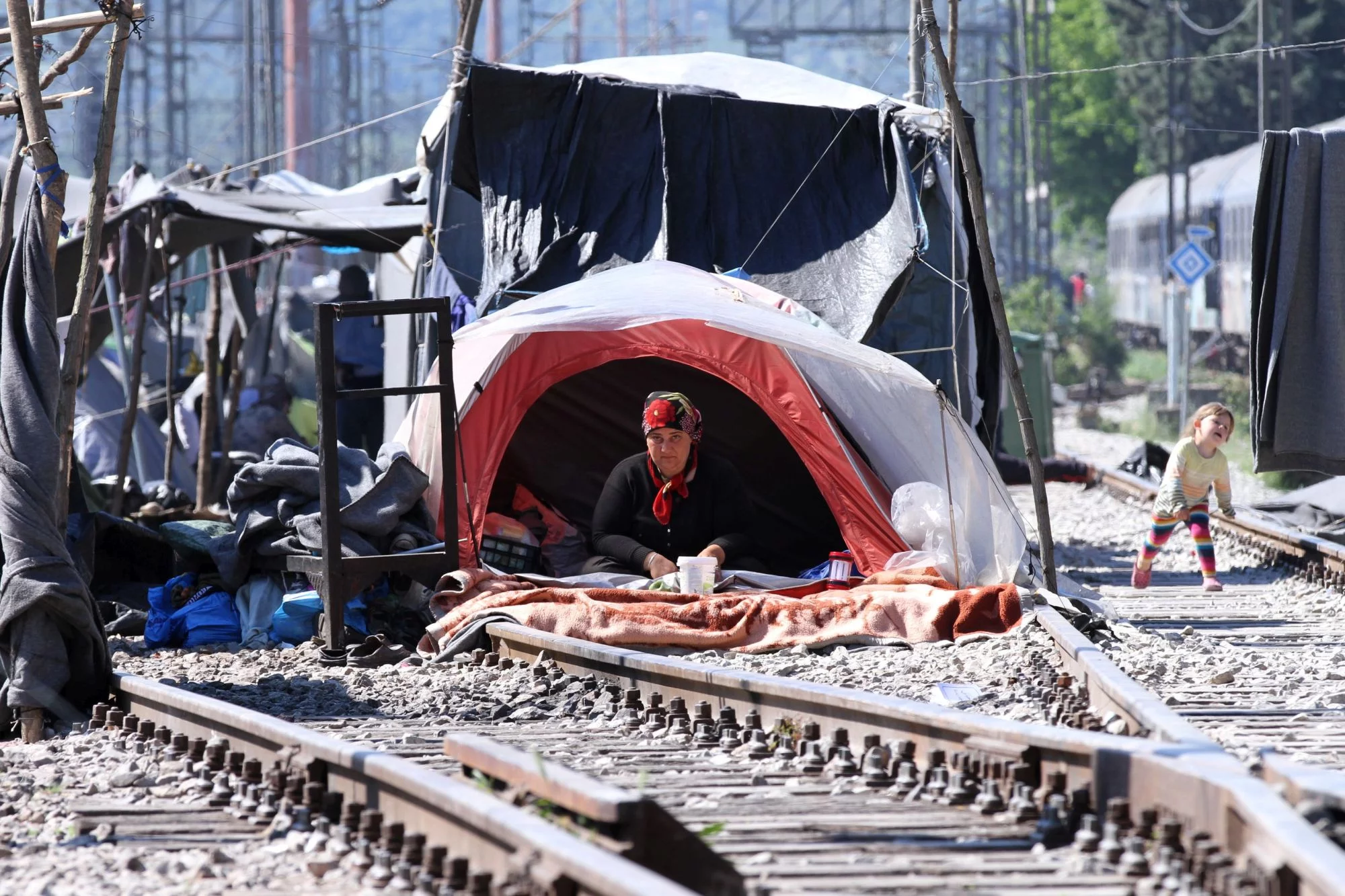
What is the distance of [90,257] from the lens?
8.87 m

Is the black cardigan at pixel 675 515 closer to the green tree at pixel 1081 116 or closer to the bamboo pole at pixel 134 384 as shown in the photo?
the bamboo pole at pixel 134 384

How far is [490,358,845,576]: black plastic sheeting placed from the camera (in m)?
11.4

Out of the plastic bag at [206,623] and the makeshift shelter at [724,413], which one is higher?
the makeshift shelter at [724,413]

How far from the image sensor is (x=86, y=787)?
5590 mm

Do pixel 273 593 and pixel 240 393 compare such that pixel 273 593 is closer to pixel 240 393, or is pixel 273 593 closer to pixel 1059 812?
pixel 1059 812

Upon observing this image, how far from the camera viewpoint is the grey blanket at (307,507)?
28.8 ft

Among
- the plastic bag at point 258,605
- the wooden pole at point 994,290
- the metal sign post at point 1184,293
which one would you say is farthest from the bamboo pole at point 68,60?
the metal sign post at point 1184,293

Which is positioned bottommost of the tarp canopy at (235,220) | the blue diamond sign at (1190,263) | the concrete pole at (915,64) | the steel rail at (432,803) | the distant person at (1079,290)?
the distant person at (1079,290)

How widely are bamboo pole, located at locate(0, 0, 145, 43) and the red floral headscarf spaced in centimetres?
316

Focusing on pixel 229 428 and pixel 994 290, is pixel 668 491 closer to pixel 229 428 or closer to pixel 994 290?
pixel 994 290

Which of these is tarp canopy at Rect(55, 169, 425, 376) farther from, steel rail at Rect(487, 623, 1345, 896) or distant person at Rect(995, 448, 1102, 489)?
steel rail at Rect(487, 623, 1345, 896)

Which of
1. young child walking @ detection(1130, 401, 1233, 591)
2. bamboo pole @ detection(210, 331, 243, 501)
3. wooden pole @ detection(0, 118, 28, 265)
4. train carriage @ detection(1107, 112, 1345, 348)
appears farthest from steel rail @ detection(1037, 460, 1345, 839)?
train carriage @ detection(1107, 112, 1345, 348)

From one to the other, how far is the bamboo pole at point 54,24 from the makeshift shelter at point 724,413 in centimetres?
251

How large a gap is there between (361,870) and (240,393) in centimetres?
1450
